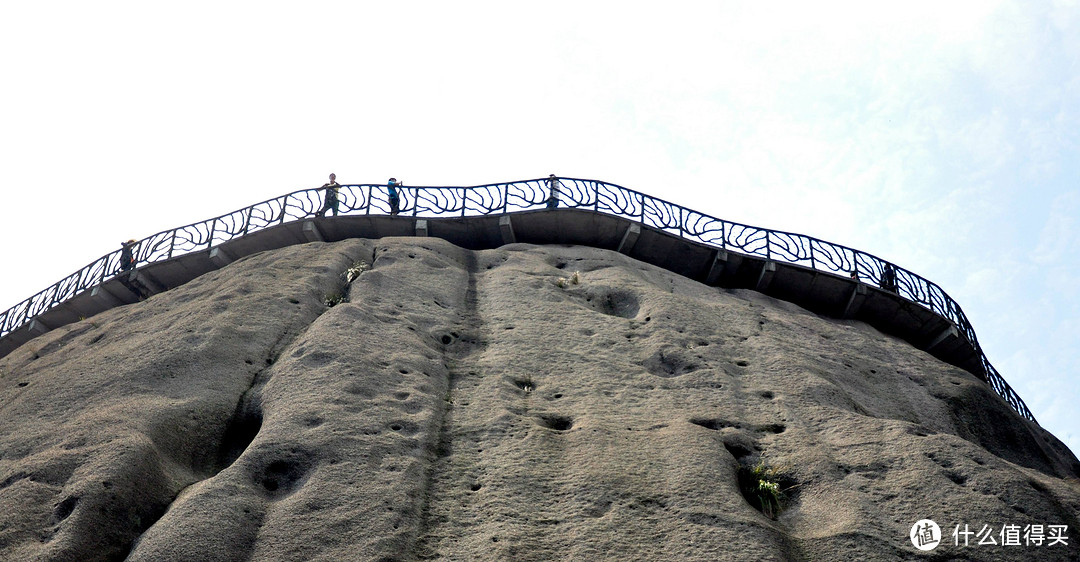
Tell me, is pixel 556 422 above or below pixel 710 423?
below

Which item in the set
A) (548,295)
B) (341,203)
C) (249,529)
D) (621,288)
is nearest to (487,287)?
(548,295)

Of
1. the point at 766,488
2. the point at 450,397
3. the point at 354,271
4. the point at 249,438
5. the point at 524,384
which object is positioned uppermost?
the point at 354,271

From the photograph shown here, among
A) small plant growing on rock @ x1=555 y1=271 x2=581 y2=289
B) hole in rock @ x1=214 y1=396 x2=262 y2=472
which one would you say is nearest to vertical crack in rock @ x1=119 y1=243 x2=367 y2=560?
hole in rock @ x1=214 y1=396 x2=262 y2=472

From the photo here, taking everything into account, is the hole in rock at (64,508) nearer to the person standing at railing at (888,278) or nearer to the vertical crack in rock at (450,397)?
the vertical crack in rock at (450,397)

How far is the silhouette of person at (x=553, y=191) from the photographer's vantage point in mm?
16562

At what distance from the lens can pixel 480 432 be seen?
9.26 m

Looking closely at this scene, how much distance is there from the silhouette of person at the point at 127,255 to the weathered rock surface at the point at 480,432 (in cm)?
320

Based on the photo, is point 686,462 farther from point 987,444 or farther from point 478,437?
point 987,444

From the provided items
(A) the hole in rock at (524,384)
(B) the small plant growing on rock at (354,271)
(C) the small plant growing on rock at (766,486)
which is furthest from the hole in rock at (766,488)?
(B) the small plant growing on rock at (354,271)

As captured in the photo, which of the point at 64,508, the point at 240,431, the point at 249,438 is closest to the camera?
the point at 64,508

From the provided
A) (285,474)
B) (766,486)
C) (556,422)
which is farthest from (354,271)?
(766,486)

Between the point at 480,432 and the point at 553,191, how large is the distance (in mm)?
8120

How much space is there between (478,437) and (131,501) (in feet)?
9.76

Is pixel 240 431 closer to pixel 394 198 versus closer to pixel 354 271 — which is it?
pixel 354 271
